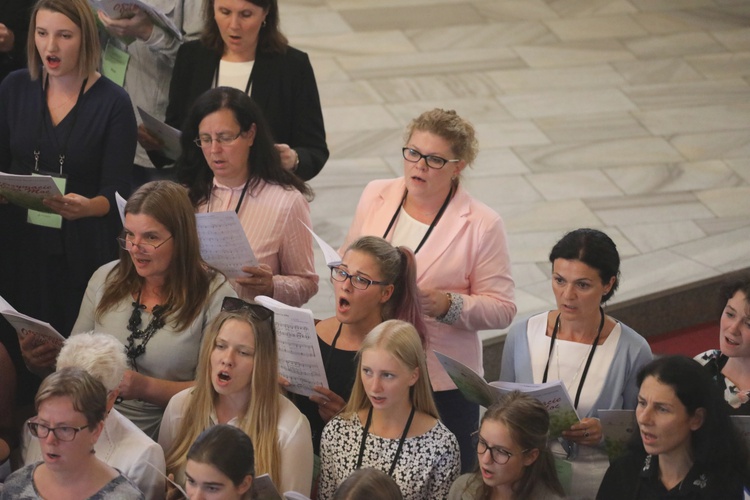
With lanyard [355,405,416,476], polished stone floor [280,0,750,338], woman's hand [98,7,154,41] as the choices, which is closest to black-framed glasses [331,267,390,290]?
lanyard [355,405,416,476]

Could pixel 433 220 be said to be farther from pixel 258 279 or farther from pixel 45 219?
pixel 45 219

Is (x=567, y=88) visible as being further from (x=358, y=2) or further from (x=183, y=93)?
(x=183, y=93)

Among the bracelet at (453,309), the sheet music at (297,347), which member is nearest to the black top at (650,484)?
the bracelet at (453,309)

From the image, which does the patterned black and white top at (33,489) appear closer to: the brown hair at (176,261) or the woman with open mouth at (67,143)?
the brown hair at (176,261)

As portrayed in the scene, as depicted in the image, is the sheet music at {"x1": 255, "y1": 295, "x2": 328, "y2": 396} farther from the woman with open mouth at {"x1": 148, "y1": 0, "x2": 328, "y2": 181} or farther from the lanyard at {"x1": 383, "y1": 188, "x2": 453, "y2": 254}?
the woman with open mouth at {"x1": 148, "y1": 0, "x2": 328, "y2": 181}

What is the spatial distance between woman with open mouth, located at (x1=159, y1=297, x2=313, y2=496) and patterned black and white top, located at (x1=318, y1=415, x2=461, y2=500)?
88mm

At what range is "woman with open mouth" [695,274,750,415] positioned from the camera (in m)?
4.15

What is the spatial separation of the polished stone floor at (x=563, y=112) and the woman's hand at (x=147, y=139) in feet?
5.00

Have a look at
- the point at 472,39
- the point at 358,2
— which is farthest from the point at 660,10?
the point at 358,2

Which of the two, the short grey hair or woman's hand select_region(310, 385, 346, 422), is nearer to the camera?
the short grey hair

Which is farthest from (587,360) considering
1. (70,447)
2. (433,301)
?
(70,447)

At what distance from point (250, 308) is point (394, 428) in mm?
575

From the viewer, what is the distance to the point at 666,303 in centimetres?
674

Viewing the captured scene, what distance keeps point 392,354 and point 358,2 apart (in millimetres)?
6800
